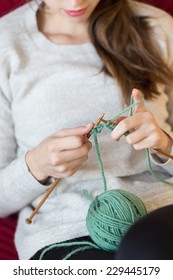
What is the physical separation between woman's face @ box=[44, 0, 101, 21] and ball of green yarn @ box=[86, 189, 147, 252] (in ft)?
→ 1.15

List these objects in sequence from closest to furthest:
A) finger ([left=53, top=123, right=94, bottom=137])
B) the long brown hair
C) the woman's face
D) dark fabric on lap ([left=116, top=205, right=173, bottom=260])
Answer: dark fabric on lap ([left=116, top=205, right=173, bottom=260]) → finger ([left=53, top=123, right=94, bottom=137]) → the woman's face → the long brown hair

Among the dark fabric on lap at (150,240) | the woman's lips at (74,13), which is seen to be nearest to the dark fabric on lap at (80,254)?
the dark fabric on lap at (150,240)

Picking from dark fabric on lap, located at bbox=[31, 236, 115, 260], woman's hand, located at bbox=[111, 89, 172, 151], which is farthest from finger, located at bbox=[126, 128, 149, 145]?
dark fabric on lap, located at bbox=[31, 236, 115, 260]

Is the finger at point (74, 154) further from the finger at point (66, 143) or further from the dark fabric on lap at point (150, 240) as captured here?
the dark fabric on lap at point (150, 240)

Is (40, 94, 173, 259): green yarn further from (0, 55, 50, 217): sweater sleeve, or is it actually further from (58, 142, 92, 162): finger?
(0, 55, 50, 217): sweater sleeve

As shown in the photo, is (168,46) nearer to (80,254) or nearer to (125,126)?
(125,126)

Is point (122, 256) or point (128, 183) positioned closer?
point (122, 256)

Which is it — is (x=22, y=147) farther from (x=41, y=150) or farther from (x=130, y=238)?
(x=130, y=238)

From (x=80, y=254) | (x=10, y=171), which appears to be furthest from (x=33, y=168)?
(x=80, y=254)

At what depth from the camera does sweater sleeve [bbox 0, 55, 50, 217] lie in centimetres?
99

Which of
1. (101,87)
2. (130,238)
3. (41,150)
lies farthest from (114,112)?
(130,238)

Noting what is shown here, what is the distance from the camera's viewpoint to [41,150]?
0.92 m

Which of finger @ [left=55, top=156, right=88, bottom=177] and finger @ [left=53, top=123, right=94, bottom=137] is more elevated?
finger @ [left=53, top=123, right=94, bottom=137]

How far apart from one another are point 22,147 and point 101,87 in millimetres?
211
